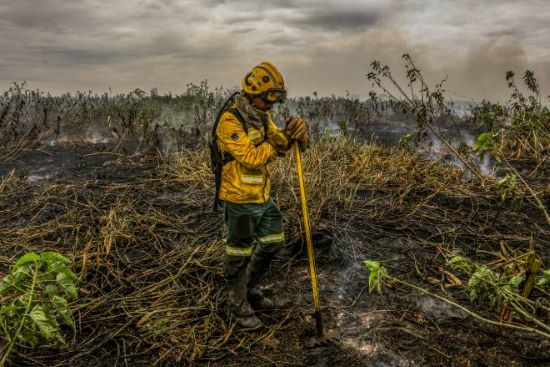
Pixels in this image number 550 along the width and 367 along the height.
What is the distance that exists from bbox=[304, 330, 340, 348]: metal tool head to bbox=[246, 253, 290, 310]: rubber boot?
0.51 meters

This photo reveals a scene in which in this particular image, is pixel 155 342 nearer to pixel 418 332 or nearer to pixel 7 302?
pixel 7 302

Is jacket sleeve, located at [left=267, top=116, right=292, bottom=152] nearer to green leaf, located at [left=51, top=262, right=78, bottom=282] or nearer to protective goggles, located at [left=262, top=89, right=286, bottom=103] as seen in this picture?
protective goggles, located at [left=262, top=89, right=286, bottom=103]

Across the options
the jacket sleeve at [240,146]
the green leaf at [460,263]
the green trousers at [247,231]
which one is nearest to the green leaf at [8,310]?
the green trousers at [247,231]

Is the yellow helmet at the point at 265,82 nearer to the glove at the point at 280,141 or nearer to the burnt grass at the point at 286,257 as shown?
the glove at the point at 280,141

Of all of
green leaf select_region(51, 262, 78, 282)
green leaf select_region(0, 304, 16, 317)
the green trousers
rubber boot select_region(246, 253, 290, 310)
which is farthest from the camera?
rubber boot select_region(246, 253, 290, 310)

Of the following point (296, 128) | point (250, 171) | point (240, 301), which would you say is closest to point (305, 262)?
point (240, 301)

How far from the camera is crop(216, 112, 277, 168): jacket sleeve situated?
9.99 feet

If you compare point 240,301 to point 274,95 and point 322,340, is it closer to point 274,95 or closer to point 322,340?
point 322,340

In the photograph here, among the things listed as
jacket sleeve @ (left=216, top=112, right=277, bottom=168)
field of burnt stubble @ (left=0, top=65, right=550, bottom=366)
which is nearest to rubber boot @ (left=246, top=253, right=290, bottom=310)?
field of burnt stubble @ (left=0, top=65, right=550, bottom=366)

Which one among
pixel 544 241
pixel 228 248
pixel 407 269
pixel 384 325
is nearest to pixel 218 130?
pixel 228 248

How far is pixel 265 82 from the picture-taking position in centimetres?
310

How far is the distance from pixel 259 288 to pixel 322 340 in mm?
793

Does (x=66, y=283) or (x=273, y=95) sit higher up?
(x=273, y=95)

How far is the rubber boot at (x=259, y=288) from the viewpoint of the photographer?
11.5ft
